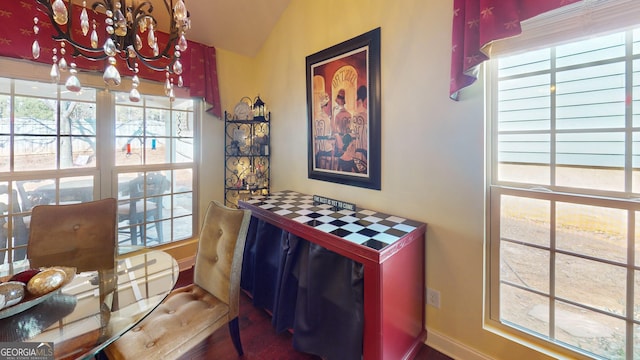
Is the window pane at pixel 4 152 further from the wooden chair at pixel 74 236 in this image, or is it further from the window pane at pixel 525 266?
the window pane at pixel 525 266

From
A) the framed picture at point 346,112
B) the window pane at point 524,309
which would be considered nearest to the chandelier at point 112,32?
the framed picture at point 346,112

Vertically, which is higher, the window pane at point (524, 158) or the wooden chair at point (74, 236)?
the window pane at point (524, 158)

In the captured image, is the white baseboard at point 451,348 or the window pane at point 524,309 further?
the white baseboard at point 451,348

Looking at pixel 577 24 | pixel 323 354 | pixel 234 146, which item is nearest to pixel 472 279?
pixel 323 354

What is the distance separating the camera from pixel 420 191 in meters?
1.76

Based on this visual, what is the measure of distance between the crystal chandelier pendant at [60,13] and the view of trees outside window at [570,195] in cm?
216

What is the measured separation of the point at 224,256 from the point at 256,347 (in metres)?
0.73

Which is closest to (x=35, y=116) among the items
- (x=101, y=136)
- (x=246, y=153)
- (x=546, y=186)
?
(x=101, y=136)

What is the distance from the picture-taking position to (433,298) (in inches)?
68.0

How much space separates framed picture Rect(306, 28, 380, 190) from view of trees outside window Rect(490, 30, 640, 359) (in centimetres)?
81

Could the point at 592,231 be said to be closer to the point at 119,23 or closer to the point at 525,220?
the point at 525,220

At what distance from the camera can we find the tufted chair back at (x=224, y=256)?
149 centimetres

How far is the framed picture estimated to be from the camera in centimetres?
197

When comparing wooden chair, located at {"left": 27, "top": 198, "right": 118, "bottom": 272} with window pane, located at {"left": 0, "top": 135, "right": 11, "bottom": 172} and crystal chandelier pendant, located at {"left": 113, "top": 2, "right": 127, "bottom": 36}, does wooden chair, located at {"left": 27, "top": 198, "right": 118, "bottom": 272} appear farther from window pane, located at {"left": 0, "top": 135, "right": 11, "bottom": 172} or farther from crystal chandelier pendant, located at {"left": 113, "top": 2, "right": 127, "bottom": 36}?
crystal chandelier pendant, located at {"left": 113, "top": 2, "right": 127, "bottom": 36}
